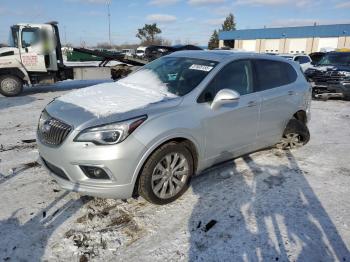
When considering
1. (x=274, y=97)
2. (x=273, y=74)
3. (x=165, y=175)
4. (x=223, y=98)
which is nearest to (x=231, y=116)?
(x=223, y=98)

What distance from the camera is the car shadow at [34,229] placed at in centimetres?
289

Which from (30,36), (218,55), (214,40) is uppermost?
(214,40)

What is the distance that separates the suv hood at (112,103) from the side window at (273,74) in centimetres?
153

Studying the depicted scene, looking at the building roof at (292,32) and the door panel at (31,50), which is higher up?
the building roof at (292,32)

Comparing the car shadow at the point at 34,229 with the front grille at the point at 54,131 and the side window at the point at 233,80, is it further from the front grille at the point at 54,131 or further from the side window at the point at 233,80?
the side window at the point at 233,80

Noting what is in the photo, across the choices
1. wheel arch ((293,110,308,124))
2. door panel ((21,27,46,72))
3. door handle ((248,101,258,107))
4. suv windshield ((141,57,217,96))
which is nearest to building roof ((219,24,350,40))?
door panel ((21,27,46,72))

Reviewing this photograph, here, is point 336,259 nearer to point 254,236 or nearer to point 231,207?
point 254,236

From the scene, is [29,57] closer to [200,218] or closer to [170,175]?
[170,175]

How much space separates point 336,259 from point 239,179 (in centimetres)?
172

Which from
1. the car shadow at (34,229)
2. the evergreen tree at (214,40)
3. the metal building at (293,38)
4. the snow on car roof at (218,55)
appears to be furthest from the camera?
the evergreen tree at (214,40)

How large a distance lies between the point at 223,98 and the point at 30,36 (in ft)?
32.7

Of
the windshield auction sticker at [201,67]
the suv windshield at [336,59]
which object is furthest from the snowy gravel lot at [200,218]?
the suv windshield at [336,59]

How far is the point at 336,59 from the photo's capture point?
12.9 m

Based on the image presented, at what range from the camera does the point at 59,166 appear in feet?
11.1
